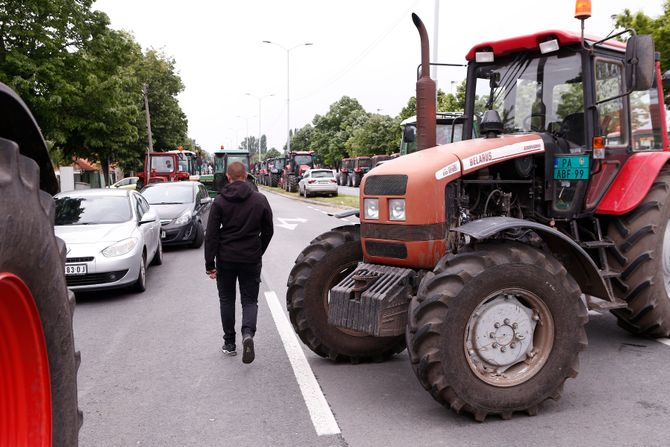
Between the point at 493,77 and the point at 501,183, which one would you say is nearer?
the point at 501,183

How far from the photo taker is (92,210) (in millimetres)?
10297

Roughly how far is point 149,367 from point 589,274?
387cm

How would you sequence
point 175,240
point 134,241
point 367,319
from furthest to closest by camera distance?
1. point 175,240
2. point 134,241
3. point 367,319

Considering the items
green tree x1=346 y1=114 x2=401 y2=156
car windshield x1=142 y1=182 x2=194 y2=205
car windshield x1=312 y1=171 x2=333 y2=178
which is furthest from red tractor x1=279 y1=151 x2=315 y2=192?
car windshield x1=142 y1=182 x2=194 y2=205

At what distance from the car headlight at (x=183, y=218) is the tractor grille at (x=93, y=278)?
17.5 feet

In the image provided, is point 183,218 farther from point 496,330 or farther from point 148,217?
point 496,330

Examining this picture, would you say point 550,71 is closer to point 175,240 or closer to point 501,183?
point 501,183

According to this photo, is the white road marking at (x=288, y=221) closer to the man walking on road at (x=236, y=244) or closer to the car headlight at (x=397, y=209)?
the man walking on road at (x=236, y=244)

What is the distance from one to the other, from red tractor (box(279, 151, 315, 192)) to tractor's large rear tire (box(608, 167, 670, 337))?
1603 inches

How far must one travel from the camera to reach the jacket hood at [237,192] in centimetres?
598

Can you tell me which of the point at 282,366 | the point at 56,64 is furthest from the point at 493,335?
the point at 56,64

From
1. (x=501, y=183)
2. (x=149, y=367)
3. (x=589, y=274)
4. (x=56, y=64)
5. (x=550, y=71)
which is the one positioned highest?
(x=56, y=64)

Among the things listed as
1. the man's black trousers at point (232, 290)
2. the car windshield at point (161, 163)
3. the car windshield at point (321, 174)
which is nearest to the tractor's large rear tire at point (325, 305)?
the man's black trousers at point (232, 290)

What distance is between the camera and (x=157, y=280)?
1051 cm
